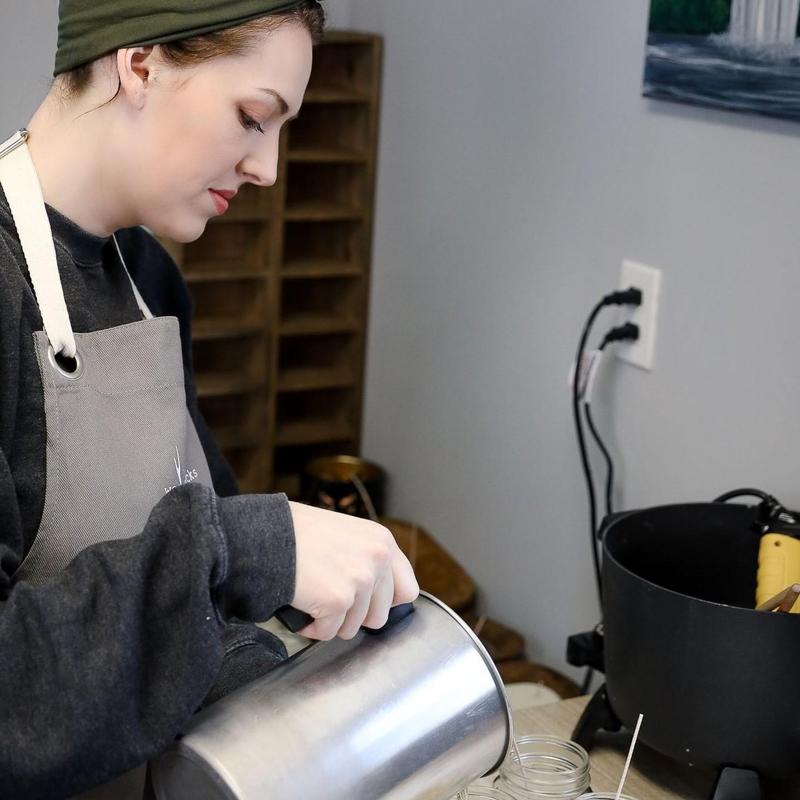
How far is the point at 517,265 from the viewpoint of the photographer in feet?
6.37

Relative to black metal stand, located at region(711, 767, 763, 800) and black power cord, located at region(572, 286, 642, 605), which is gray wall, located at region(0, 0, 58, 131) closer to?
black power cord, located at region(572, 286, 642, 605)

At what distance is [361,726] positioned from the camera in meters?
0.85

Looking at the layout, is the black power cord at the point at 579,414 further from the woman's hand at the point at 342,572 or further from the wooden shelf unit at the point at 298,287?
the woman's hand at the point at 342,572

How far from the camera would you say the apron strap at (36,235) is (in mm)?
1023

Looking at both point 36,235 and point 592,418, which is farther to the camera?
point 592,418

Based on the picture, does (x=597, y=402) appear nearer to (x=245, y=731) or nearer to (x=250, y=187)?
(x=250, y=187)

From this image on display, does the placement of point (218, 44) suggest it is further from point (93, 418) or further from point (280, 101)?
point (93, 418)

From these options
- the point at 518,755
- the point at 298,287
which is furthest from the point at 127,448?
the point at 298,287

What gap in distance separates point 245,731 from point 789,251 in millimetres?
894

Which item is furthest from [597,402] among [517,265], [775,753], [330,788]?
[330,788]

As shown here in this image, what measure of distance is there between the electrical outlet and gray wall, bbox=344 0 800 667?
14 millimetres

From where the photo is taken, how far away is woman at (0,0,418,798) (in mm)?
814

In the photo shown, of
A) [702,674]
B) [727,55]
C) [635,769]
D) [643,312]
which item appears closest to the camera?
[702,674]

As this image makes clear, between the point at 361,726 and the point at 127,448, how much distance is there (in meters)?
0.33
